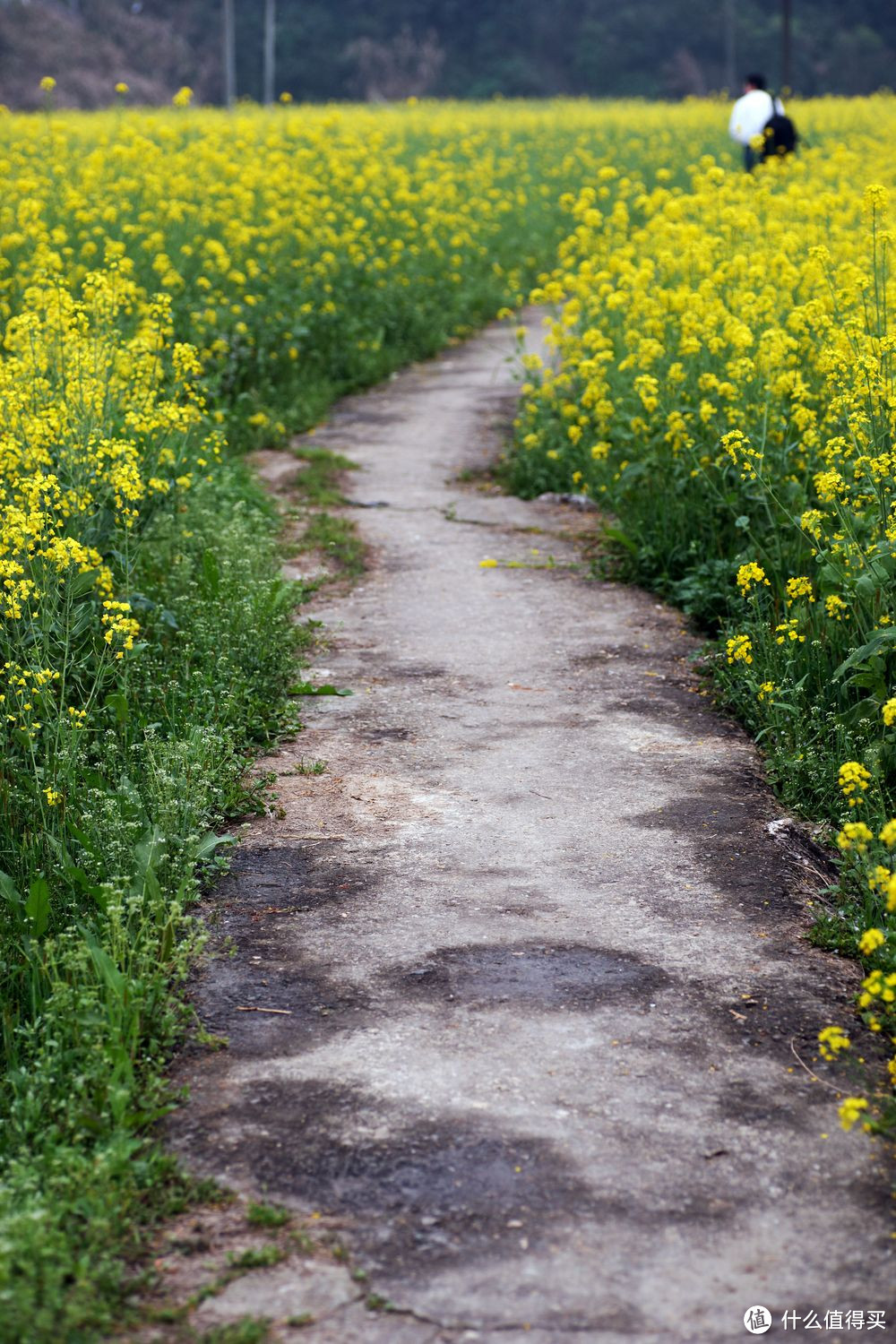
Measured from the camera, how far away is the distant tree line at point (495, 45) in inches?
2035

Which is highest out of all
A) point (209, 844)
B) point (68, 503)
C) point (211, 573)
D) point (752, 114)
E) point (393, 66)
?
point (393, 66)

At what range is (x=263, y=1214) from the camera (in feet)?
9.04

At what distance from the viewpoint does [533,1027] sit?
11.1ft

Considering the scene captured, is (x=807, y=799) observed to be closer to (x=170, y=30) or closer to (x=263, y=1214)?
(x=263, y=1214)

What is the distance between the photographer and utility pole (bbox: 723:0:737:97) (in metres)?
47.6

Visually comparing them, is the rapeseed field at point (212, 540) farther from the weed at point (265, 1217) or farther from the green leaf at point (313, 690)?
the weed at point (265, 1217)

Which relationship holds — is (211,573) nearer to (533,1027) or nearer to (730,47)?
(533,1027)

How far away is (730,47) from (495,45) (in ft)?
35.2

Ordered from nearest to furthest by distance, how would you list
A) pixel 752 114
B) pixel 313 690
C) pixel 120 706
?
pixel 120 706, pixel 313 690, pixel 752 114

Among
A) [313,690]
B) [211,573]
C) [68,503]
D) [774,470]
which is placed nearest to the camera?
[68,503]

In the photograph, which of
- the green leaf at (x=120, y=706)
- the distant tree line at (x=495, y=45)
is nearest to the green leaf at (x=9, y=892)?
the green leaf at (x=120, y=706)

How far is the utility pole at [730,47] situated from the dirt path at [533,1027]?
4745cm

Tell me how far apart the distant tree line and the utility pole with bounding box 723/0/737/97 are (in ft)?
0.60

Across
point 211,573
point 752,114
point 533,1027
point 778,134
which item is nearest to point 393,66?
point 752,114
